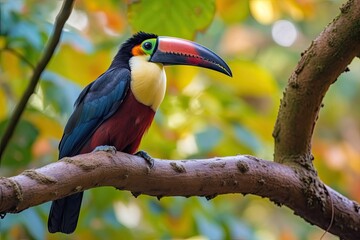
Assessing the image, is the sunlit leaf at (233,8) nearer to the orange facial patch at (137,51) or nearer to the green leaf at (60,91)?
the orange facial patch at (137,51)

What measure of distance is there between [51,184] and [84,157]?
0.68ft

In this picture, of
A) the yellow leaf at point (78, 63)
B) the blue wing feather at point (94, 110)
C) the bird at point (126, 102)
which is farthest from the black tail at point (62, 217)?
the yellow leaf at point (78, 63)

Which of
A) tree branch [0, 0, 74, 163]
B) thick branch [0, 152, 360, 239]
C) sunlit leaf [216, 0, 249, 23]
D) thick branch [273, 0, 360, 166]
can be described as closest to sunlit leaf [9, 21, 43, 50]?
tree branch [0, 0, 74, 163]

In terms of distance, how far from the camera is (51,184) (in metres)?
1.81

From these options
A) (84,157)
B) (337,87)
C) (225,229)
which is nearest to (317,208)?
(84,157)

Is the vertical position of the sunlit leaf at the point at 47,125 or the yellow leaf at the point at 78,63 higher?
the yellow leaf at the point at 78,63

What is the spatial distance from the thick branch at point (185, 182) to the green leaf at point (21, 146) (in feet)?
3.10

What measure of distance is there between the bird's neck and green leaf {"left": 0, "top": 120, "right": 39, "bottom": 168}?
48 centimetres

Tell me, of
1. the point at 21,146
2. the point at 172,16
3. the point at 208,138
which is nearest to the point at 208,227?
the point at 208,138

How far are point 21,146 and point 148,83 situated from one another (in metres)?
0.63

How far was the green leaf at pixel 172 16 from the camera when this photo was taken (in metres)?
2.55

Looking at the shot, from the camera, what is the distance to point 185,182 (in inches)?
85.7

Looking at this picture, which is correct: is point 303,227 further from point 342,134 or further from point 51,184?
point 51,184

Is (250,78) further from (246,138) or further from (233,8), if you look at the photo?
(233,8)
